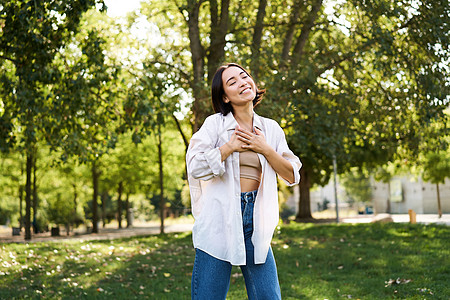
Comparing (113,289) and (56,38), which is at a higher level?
(56,38)

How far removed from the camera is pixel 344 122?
12.2 m

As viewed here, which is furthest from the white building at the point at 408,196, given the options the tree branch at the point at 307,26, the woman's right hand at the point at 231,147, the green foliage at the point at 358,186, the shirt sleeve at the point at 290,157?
the woman's right hand at the point at 231,147

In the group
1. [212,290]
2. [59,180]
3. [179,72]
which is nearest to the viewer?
[212,290]

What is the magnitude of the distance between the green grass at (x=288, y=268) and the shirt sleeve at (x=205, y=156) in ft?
15.1

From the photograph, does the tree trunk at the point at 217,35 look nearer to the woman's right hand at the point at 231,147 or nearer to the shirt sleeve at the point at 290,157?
the shirt sleeve at the point at 290,157

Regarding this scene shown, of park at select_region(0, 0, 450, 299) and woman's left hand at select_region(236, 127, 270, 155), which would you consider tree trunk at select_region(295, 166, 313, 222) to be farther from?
woman's left hand at select_region(236, 127, 270, 155)

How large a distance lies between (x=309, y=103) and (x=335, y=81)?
2607 mm

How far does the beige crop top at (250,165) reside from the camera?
8.69 feet

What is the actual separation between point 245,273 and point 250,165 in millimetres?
595

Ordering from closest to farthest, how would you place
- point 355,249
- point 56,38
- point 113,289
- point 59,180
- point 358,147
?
1. point 113,289
2. point 56,38
3. point 355,249
4. point 358,147
5. point 59,180

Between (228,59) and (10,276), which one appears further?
(228,59)

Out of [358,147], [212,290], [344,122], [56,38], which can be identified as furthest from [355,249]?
[358,147]

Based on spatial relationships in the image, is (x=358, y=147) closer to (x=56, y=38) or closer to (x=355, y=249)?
(x=355, y=249)

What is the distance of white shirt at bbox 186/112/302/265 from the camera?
2510 mm
